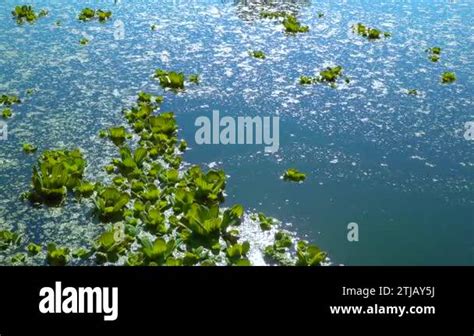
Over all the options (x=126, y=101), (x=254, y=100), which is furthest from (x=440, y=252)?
(x=126, y=101)

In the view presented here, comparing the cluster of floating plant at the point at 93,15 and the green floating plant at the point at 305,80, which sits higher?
the cluster of floating plant at the point at 93,15

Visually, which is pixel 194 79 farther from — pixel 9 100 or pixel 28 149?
pixel 28 149

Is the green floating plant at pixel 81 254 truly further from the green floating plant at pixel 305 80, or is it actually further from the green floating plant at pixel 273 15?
the green floating plant at pixel 273 15

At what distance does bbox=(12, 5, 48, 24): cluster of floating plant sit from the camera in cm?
2106

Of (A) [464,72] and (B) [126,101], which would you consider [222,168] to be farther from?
(A) [464,72]

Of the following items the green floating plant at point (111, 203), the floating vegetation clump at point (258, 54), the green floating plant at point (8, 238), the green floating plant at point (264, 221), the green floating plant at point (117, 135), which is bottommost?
the green floating plant at point (8, 238)

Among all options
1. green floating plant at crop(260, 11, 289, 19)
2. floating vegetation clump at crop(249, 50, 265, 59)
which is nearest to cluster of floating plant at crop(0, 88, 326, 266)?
floating vegetation clump at crop(249, 50, 265, 59)

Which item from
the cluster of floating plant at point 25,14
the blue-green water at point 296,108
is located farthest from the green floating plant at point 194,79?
the cluster of floating plant at point 25,14

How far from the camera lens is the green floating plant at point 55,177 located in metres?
10.7

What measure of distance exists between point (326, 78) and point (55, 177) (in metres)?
9.00

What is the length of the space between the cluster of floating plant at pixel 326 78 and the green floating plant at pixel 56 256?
9.44m

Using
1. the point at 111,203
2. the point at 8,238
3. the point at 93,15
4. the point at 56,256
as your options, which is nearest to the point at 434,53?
the point at 111,203

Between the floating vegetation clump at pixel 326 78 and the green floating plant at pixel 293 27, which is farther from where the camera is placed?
the green floating plant at pixel 293 27
